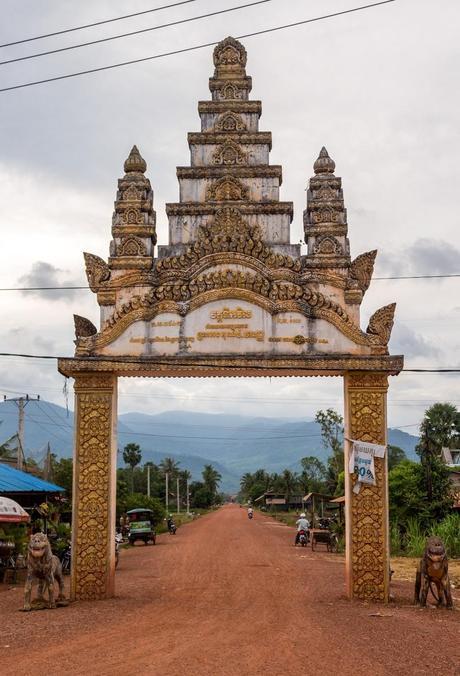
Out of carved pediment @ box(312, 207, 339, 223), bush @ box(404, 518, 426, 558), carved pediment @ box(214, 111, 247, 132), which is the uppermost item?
carved pediment @ box(214, 111, 247, 132)

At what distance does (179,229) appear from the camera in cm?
1645

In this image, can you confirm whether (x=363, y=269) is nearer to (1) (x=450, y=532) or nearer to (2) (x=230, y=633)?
(2) (x=230, y=633)

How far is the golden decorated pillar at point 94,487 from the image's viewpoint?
48.0ft

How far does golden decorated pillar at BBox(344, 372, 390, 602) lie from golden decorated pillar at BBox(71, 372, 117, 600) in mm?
4290

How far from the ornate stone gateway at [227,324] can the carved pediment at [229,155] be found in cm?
66

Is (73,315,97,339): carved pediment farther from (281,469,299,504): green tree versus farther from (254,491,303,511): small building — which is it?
(281,469,299,504): green tree

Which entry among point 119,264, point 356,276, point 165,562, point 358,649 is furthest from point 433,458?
point 358,649

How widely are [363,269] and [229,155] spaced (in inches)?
152

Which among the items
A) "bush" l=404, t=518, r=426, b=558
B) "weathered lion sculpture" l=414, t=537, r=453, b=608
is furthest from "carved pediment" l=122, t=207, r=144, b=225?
"bush" l=404, t=518, r=426, b=558

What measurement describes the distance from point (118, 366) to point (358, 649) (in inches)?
279

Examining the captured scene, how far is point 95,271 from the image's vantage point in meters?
15.8

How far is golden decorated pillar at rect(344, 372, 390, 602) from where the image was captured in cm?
1450

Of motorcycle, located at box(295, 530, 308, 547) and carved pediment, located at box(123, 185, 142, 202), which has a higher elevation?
carved pediment, located at box(123, 185, 142, 202)

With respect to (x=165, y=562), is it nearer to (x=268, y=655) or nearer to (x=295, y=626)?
(x=295, y=626)
